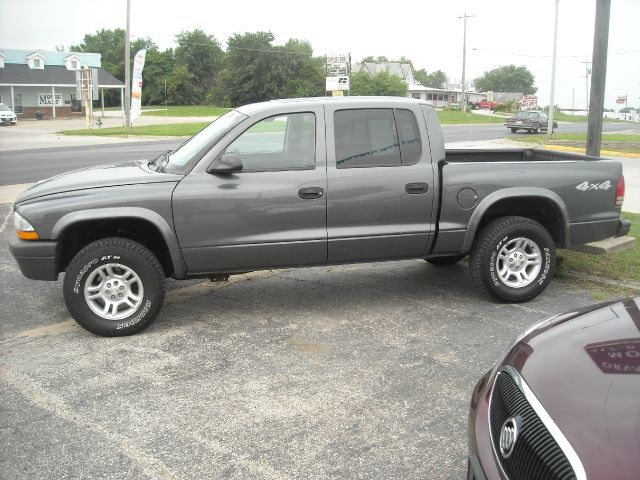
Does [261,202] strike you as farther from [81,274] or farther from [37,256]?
[37,256]

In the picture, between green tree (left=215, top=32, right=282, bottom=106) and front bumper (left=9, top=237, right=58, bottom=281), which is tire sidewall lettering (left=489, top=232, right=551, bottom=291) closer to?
front bumper (left=9, top=237, right=58, bottom=281)

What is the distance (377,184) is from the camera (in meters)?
5.37

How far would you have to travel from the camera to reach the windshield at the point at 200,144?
17.0 ft

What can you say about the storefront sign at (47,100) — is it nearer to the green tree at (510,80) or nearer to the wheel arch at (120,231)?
the wheel arch at (120,231)

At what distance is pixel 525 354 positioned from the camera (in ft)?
8.65

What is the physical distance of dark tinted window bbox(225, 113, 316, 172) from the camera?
17.1 ft

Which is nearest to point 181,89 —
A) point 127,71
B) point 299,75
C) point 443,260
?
point 299,75

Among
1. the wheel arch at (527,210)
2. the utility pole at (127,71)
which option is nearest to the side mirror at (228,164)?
the wheel arch at (527,210)

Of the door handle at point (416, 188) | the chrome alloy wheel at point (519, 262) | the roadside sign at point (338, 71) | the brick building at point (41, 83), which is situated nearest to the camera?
the door handle at point (416, 188)

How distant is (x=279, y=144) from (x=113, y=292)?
5.92 feet

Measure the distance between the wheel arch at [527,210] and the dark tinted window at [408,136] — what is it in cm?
74

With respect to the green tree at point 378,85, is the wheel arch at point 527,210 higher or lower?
lower

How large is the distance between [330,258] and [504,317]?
1.59 meters

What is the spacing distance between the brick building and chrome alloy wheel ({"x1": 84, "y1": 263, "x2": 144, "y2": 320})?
57011mm
